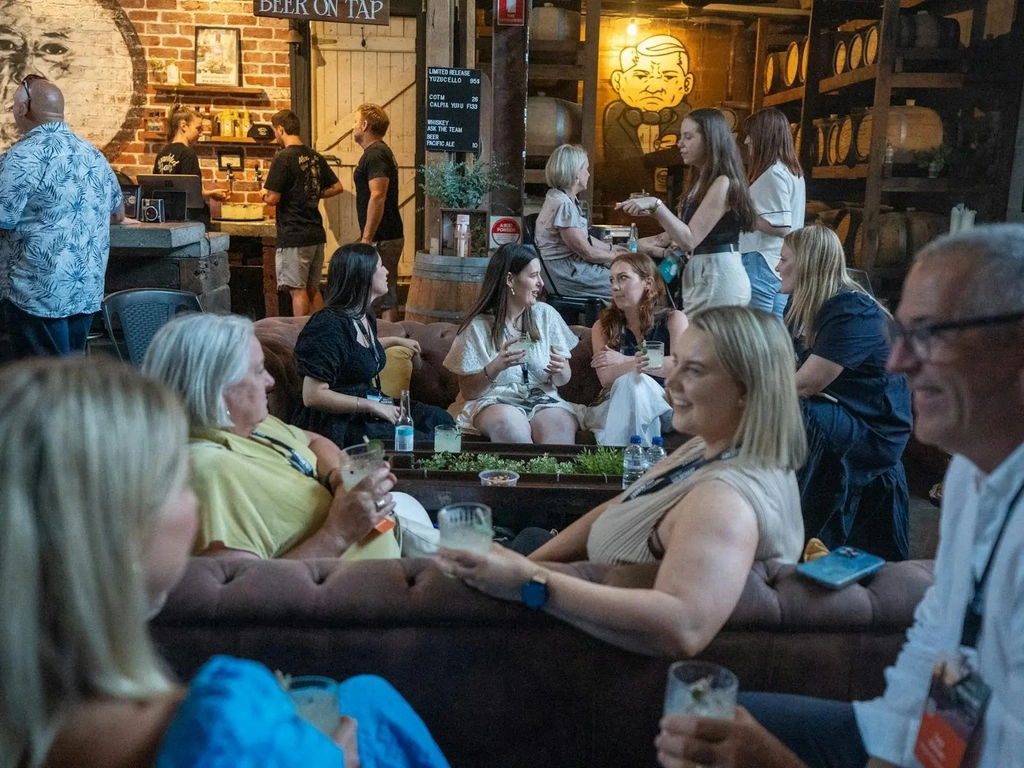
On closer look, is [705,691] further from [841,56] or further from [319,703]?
[841,56]

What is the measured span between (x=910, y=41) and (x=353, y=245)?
409cm

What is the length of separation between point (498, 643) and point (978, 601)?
28.5 inches

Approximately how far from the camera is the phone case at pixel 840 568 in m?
1.54


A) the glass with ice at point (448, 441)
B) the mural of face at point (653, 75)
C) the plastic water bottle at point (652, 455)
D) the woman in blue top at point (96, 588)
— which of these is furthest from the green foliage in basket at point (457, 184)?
the woman in blue top at point (96, 588)

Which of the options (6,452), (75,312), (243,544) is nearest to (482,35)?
Answer: (75,312)

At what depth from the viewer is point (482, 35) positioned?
22.2 ft

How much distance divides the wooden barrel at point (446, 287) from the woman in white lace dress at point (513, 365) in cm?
98

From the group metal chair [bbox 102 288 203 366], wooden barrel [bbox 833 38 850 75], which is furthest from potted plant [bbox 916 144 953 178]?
metal chair [bbox 102 288 203 366]

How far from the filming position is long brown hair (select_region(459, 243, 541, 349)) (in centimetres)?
368

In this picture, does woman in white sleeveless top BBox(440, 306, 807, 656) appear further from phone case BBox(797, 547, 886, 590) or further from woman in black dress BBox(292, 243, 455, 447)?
woman in black dress BBox(292, 243, 455, 447)

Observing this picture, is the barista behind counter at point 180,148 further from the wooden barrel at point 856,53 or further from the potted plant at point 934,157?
the potted plant at point 934,157

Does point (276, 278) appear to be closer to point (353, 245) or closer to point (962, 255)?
point (353, 245)

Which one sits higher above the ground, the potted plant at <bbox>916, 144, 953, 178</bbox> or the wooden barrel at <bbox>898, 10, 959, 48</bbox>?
the wooden barrel at <bbox>898, 10, 959, 48</bbox>

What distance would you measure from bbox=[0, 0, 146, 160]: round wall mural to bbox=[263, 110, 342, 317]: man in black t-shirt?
1818 millimetres
